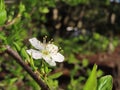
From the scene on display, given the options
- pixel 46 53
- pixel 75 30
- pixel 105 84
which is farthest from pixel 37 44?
pixel 75 30

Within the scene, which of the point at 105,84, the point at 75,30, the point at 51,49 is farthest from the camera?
the point at 75,30

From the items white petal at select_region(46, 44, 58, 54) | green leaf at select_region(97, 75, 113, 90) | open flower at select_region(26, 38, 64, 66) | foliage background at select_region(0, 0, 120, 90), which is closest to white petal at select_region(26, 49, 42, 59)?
open flower at select_region(26, 38, 64, 66)

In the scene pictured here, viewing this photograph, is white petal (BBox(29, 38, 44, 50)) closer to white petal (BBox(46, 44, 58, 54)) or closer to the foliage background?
white petal (BBox(46, 44, 58, 54))

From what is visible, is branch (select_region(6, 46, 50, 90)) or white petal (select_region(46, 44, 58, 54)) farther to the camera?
white petal (select_region(46, 44, 58, 54))

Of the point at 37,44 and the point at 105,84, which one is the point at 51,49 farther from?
the point at 105,84

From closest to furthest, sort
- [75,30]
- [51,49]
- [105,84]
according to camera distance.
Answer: [105,84]
[51,49]
[75,30]

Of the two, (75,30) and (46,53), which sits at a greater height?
(46,53)

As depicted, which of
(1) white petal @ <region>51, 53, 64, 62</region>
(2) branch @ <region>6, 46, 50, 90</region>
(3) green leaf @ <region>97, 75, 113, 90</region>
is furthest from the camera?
(1) white petal @ <region>51, 53, 64, 62</region>

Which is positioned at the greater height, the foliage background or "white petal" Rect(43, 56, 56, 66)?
"white petal" Rect(43, 56, 56, 66)

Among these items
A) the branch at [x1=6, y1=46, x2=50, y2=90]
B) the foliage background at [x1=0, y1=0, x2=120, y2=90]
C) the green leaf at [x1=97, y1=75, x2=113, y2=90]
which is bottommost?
the foliage background at [x1=0, y1=0, x2=120, y2=90]

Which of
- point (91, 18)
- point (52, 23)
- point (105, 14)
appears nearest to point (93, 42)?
point (52, 23)

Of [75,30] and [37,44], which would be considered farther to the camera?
[75,30]
